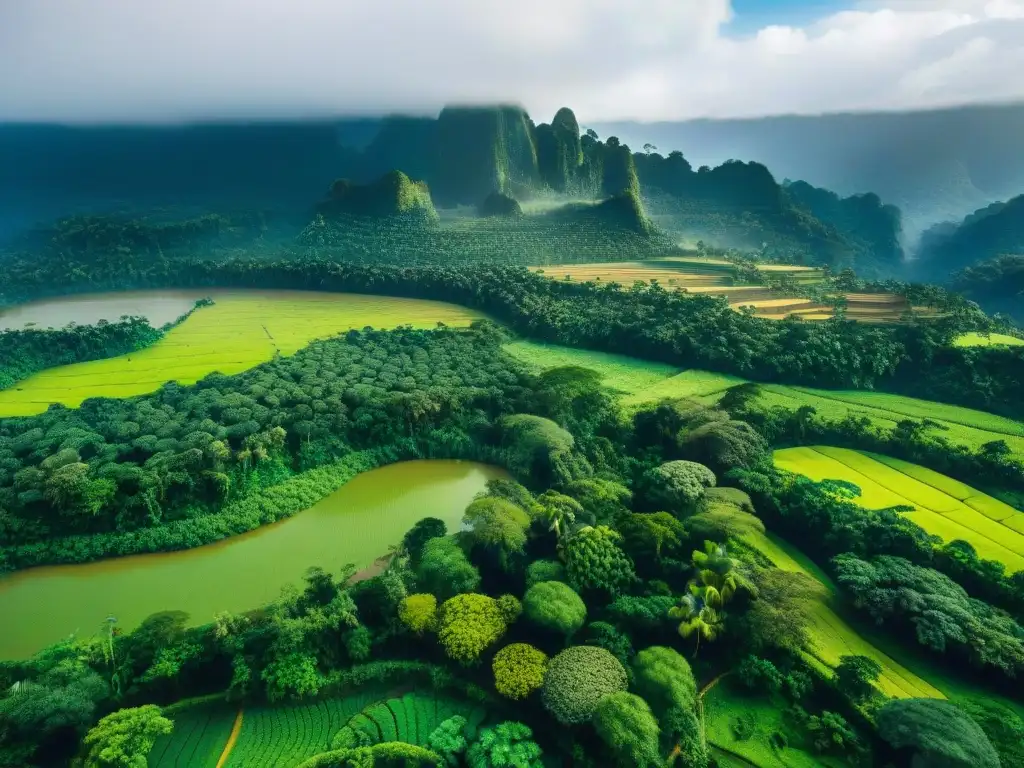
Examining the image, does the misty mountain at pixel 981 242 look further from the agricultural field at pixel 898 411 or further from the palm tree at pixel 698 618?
the palm tree at pixel 698 618

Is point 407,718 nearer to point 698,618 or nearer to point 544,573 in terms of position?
point 544,573

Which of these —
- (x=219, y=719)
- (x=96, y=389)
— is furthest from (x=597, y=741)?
(x=96, y=389)

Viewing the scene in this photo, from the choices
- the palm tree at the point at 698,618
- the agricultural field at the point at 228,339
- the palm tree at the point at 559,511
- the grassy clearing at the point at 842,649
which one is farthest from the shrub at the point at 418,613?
the agricultural field at the point at 228,339

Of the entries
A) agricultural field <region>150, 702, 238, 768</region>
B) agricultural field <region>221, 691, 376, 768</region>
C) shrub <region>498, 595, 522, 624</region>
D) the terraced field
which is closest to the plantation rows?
agricultural field <region>221, 691, 376, 768</region>

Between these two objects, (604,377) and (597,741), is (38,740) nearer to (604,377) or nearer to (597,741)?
(597,741)

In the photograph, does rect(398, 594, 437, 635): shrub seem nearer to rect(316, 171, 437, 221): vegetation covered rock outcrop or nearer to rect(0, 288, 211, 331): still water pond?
rect(0, 288, 211, 331): still water pond

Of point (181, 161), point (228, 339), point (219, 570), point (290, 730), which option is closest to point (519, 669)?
point (290, 730)
